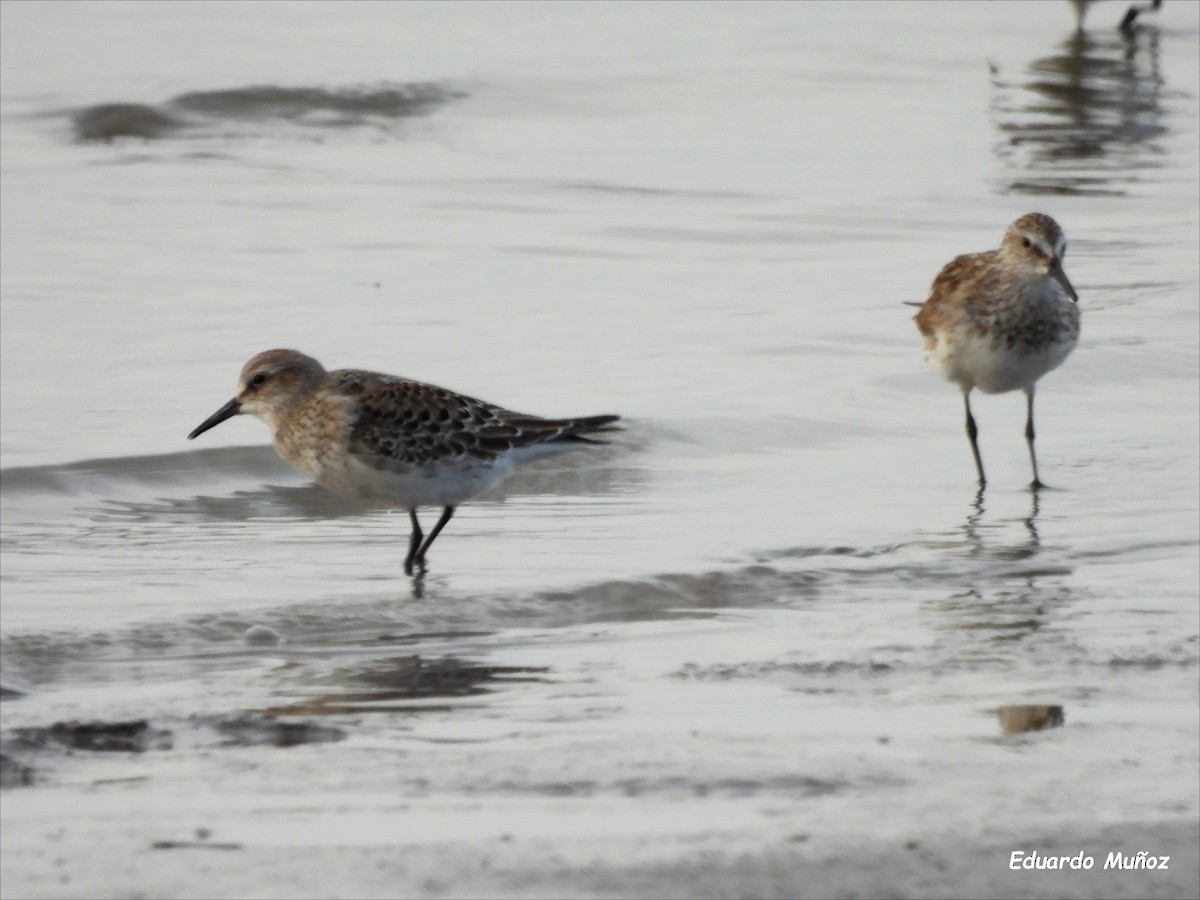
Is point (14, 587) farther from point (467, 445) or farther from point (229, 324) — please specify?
point (229, 324)

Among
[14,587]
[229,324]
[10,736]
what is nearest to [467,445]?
[14,587]

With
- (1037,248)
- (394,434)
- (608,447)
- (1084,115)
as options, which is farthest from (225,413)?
(1084,115)

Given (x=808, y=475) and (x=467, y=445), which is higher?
(x=467, y=445)

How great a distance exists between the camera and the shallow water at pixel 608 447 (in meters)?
4.92

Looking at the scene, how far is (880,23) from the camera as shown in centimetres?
2444

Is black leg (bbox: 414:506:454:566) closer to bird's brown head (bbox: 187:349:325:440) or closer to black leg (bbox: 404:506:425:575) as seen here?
black leg (bbox: 404:506:425:575)

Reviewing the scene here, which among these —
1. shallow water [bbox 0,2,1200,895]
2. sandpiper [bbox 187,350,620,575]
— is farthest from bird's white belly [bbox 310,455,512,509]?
shallow water [bbox 0,2,1200,895]

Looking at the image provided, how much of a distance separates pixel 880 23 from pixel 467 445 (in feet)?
58.6

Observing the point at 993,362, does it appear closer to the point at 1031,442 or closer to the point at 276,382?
the point at 1031,442

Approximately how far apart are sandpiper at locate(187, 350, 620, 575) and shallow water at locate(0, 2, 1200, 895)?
304 mm

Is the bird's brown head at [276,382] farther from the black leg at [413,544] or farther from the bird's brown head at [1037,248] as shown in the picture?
the bird's brown head at [1037,248]

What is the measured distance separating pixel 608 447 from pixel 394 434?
7.68 feet

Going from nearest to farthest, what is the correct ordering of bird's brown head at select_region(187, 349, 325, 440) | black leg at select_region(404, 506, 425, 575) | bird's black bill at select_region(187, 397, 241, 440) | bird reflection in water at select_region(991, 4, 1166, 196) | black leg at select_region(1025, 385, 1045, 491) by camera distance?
black leg at select_region(404, 506, 425, 575), bird's brown head at select_region(187, 349, 325, 440), bird's black bill at select_region(187, 397, 241, 440), black leg at select_region(1025, 385, 1045, 491), bird reflection in water at select_region(991, 4, 1166, 196)

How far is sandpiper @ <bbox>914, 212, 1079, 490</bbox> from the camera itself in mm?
9328
